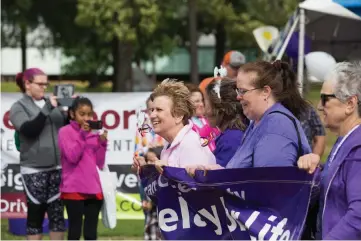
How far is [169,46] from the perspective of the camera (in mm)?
43406

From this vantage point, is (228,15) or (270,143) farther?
(228,15)

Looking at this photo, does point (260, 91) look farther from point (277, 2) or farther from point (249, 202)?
point (277, 2)

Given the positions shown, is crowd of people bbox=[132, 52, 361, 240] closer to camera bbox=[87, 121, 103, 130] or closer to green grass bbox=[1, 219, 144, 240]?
camera bbox=[87, 121, 103, 130]

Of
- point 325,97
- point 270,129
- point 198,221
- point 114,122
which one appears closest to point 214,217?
point 198,221

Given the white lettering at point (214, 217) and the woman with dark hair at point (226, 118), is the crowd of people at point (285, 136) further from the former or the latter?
the white lettering at point (214, 217)

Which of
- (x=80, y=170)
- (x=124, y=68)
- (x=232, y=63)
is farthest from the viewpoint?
(x=124, y=68)

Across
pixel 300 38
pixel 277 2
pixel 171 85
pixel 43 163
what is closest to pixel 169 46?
pixel 277 2

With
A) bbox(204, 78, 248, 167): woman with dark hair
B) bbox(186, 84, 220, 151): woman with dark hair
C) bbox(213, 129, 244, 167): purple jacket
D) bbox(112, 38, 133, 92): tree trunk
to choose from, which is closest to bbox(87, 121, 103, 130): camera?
bbox(186, 84, 220, 151): woman with dark hair

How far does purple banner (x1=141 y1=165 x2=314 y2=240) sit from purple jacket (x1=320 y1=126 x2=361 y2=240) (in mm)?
123

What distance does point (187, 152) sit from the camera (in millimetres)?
4879

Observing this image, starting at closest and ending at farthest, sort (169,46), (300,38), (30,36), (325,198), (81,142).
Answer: (325,198) → (81,142) → (300,38) → (169,46) → (30,36)

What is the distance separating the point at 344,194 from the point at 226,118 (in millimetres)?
1545

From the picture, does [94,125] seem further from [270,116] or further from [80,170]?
[270,116]

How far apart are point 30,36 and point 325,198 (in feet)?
147
